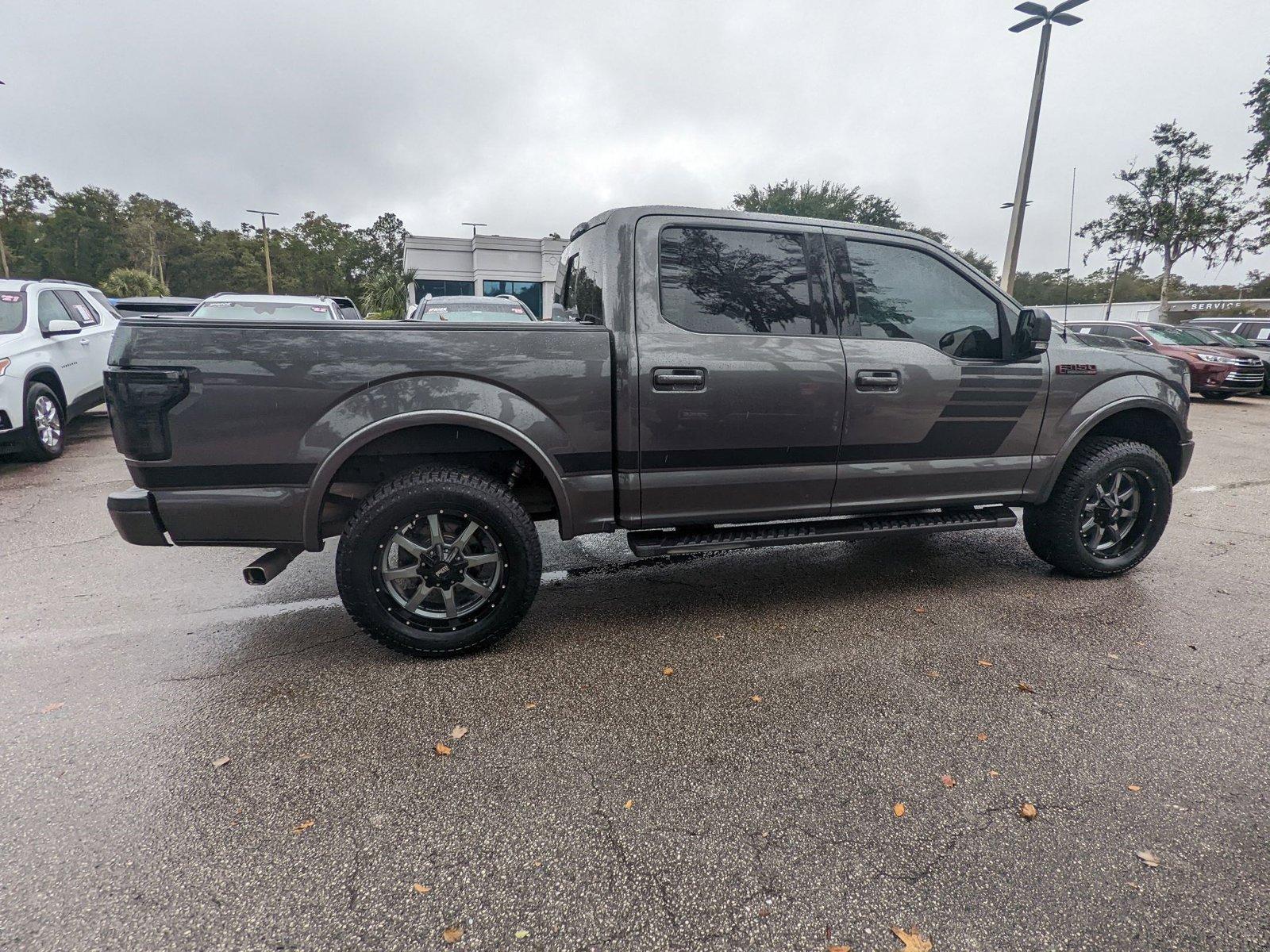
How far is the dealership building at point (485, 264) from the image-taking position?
1454 inches

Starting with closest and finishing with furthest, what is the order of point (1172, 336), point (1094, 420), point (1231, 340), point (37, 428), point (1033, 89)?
point (1094, 420) → point (37, 428) → point (1033, 89) → point (1172, 336) → point (1231, 340)

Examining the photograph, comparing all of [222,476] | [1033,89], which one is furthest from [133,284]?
[222,476]

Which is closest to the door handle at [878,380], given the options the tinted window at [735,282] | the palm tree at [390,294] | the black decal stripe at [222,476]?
the tinted window at [735,282]

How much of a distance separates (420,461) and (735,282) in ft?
5.75

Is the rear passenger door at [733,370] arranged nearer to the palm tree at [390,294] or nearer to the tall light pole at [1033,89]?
the tall light pole at [1033,89]

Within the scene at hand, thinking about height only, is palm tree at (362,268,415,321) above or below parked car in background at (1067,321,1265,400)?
above

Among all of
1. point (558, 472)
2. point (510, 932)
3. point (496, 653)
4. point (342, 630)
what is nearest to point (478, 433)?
point (558, 472)

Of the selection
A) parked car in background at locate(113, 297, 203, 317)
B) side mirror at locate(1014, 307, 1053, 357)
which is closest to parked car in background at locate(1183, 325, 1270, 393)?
side mirror at locate(1014, 307, 1053, 357)

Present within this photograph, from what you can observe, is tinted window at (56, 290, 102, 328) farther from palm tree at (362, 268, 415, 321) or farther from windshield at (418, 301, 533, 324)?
palm tree at (362, 268, 415, 321)

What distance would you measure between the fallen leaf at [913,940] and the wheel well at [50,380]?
28.4 feet

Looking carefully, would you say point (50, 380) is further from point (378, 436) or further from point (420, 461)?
point (378, 436)

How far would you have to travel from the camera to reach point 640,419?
3.05 meters

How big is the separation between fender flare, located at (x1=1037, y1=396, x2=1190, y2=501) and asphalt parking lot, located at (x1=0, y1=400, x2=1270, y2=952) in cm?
68

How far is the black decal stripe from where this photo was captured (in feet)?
8.81
